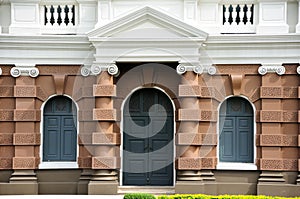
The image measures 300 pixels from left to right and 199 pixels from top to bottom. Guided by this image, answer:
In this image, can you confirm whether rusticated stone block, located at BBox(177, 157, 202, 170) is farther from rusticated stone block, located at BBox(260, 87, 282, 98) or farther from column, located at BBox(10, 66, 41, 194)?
column, located at BBox(10, 66, 41, 194)

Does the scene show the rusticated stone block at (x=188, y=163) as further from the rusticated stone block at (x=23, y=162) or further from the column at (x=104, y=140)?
the rusticated stone block at (x=23, y=162)

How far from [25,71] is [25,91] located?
23.5 inches

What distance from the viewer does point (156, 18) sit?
19344 millimetres

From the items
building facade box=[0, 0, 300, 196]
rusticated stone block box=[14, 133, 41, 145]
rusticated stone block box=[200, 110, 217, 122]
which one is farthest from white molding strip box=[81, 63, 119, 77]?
rusticated stone block box=[200, 110, 217, 122]

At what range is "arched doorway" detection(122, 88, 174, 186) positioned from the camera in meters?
20.3

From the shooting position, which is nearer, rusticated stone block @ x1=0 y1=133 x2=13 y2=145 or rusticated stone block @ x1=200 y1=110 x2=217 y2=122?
rusticated stone block @ x1=200 y1=110 x2=217 y2=122

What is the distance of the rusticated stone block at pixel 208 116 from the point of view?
19828 mm

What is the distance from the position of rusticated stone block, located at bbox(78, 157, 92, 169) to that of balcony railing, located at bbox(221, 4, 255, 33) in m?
5.51

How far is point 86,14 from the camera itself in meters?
20.2

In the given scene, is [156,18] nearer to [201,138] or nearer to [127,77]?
[127,77]

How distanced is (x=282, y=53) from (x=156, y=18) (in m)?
3.80

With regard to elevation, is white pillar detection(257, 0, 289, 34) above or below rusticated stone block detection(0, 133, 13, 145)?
above

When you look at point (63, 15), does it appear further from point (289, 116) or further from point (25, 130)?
point (289, 116)

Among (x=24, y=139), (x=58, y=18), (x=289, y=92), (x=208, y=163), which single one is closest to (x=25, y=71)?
(x=58, y=18)
